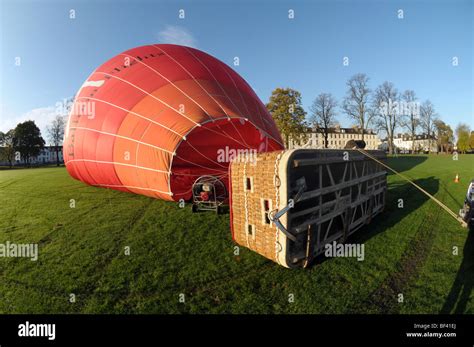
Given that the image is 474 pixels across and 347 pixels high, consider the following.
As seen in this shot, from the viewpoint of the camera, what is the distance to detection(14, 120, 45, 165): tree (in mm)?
54500

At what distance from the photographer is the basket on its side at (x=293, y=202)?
4.23m

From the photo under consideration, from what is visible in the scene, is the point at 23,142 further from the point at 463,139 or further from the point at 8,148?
the point at 463,139

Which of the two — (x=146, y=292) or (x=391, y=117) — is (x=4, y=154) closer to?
(x=146, y=292)

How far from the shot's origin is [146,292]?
13.4 feet

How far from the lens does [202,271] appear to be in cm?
471

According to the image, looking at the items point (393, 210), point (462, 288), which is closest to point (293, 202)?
point (462, 288)

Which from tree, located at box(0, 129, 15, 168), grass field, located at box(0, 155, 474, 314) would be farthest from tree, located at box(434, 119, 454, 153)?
tree, located at box(0, 129, 15, 168)

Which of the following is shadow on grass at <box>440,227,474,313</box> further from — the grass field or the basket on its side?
the basket on its side

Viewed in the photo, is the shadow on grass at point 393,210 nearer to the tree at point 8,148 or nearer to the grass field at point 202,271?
the grass field at point 202,271

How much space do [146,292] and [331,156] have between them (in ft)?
14.2

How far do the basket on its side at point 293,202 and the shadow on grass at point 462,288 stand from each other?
6.65ft

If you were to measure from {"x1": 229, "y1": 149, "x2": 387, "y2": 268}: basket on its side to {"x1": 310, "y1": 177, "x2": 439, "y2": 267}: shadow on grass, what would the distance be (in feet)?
1.50

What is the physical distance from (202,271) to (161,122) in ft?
15.4

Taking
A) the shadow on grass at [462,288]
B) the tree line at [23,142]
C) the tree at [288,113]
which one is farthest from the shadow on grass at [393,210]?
the tree line at [23,142]
